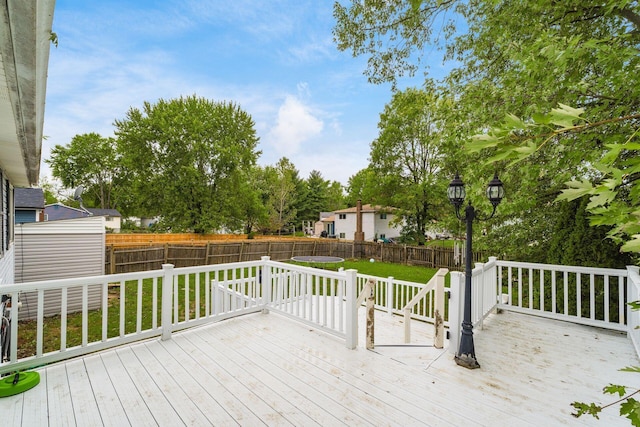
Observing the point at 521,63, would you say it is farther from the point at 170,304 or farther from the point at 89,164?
the point at 89,164

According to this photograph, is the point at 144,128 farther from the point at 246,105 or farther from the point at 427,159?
the point at 427,159

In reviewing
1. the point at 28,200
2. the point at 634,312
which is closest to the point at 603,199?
the point at 634,312

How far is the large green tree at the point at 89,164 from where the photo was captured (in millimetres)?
28203

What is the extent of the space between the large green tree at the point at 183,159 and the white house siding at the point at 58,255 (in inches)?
463

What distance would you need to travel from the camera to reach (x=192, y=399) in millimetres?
2588

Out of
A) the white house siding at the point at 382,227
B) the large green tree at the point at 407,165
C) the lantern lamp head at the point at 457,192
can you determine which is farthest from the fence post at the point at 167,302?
A: the white house siding at the point at 382,227

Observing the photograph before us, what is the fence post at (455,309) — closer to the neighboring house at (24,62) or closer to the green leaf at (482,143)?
the green leaf at (482,143)

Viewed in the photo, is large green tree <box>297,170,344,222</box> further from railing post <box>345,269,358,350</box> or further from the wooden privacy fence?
railing post <box>345,269,358,350</box>

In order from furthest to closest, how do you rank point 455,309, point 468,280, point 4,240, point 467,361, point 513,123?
point 4,240 → point 455,309 → point 468,280 → point 467,361 → point 513,123

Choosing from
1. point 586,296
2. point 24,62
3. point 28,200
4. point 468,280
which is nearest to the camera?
point 24,62

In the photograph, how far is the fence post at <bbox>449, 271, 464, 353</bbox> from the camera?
354 centimetres

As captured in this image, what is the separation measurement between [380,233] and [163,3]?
21.7m

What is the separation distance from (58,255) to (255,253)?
804cm

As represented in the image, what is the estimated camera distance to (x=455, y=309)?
3596mm
